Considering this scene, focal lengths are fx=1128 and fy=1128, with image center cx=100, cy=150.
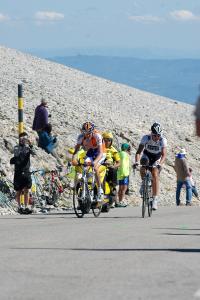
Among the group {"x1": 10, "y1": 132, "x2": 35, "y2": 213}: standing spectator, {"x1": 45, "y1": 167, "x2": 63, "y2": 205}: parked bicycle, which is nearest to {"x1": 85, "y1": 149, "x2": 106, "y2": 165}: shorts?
{"x1": 10, "y1": 132, "x2": 35, "y2": 213}: standing spectator

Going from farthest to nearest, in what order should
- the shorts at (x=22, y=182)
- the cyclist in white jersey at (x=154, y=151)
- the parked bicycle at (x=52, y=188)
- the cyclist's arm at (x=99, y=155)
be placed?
the parked bicycle at (x=52, y=188) < the shorts at (x=22, y=182) < the cyclist in white jersey at (x=154, y=151) < the cyclist's arm at (x=99, y=155)

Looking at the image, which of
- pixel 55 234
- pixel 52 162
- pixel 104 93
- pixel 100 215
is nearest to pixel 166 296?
pixel 55 234

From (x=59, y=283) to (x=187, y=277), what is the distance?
1089 millimetres

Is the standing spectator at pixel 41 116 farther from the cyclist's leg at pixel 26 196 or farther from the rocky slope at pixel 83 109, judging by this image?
the cyclist's leg at pixel 26 196

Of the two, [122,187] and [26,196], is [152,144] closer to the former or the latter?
[26,196]

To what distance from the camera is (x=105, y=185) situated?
20.1m

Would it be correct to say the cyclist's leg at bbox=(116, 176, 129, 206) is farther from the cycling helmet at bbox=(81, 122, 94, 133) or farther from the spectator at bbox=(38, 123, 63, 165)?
the cycling helmet at bbox=(81, 122, 94, 133)

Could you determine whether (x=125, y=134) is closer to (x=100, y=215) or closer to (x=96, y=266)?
(x=100, y=215)

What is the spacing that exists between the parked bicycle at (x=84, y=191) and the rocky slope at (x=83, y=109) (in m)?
5.27

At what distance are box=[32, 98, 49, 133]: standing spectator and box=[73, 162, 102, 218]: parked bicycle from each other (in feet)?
28.0

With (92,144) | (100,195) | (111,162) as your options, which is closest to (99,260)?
(92,144)

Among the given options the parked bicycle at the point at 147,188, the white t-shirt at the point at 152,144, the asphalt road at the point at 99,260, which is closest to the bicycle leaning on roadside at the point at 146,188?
the parked bicycle at the point at 147,188

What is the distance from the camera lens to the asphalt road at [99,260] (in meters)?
8.35

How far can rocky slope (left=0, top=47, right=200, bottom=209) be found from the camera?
98.1 feet
